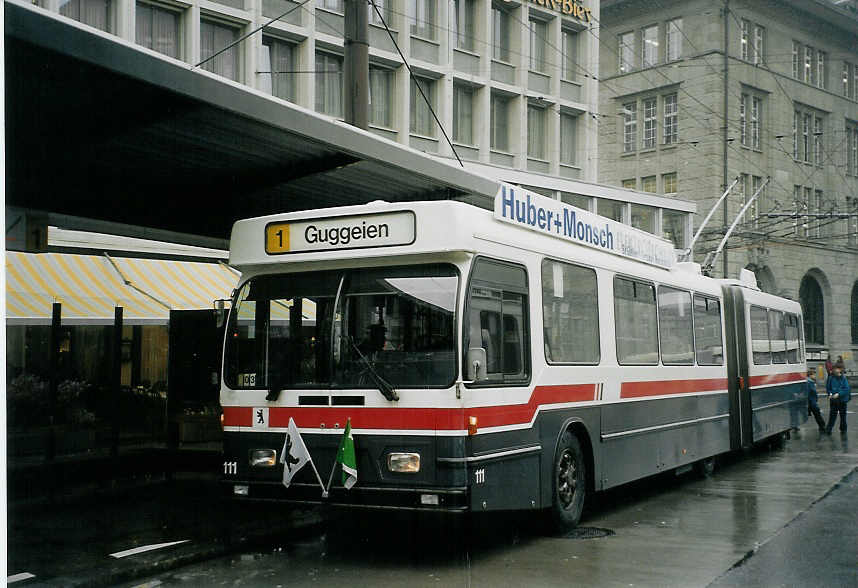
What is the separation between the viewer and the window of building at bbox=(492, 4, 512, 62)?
32.3 meters

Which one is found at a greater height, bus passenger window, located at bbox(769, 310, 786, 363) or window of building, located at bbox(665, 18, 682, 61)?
window of building, located at bbox(665, 18, 682, 61)

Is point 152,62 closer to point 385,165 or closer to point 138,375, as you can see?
point 385,165

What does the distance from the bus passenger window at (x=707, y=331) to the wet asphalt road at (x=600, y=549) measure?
2.27 m

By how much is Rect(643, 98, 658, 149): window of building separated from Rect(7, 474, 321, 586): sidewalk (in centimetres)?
3878

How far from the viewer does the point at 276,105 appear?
892 centimetres

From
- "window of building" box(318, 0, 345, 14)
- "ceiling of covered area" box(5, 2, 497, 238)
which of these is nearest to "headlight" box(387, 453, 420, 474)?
"ceiling of covered area" box(5, 2, 497, 238)

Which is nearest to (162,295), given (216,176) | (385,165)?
(216,176)

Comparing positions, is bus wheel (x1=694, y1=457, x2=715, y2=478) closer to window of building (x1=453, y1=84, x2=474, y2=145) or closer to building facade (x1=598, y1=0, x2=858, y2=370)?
window of building (x1=453, y1=84, x2=474, y2=145)

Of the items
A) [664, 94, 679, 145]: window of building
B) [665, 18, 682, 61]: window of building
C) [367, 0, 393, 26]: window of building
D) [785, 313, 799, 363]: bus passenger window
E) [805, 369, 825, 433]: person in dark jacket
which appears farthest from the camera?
[664, 94, 679, 145]: window of building

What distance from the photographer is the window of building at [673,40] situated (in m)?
46.8

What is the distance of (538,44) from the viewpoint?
34.9 meters

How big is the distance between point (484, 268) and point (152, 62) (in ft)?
9.92

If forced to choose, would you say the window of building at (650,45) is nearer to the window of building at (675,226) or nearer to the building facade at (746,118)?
the building facade at (746,118)

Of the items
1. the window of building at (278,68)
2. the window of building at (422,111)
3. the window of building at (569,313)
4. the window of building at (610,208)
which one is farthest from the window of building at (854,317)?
the window of building at (569,313)
